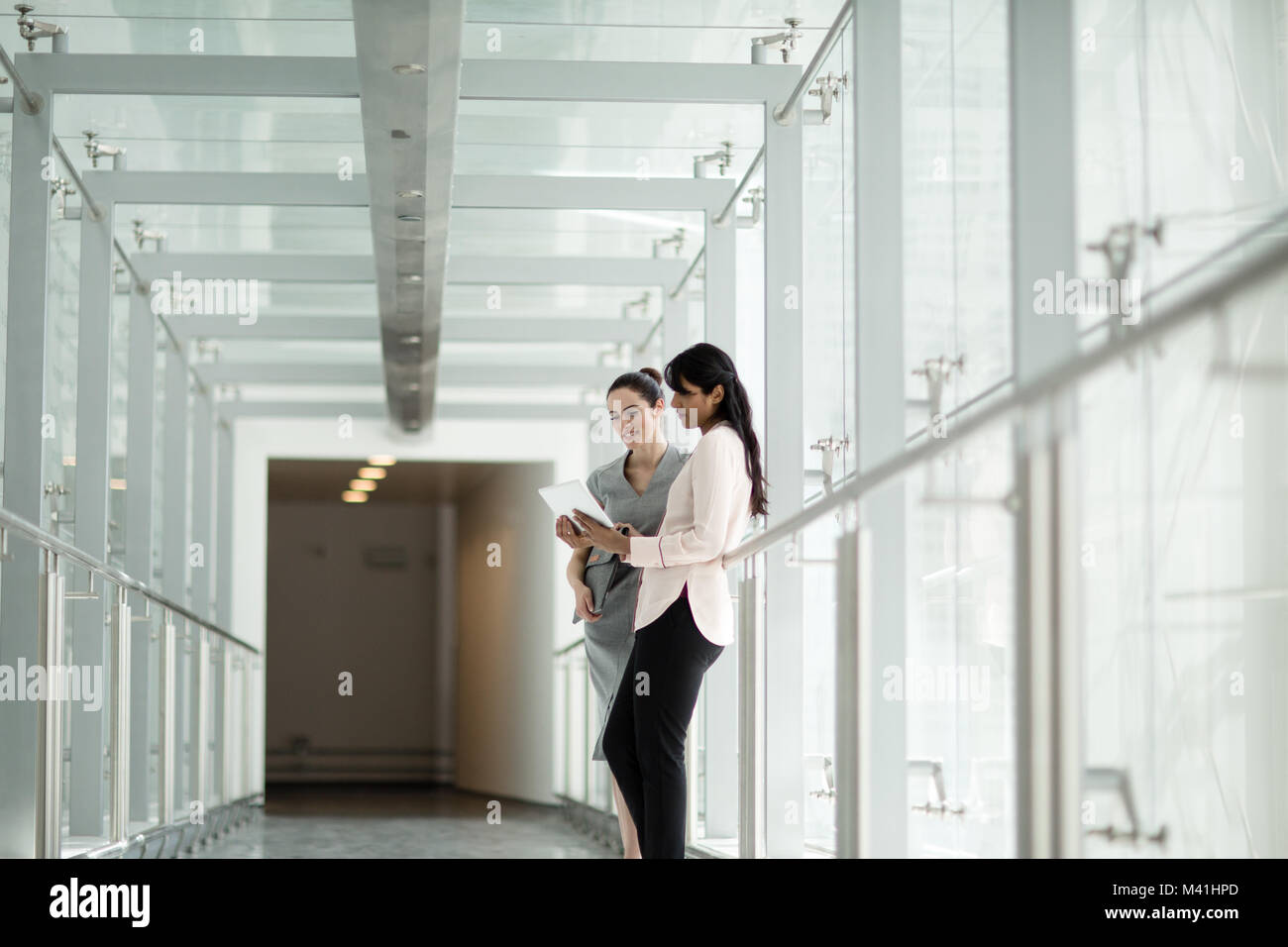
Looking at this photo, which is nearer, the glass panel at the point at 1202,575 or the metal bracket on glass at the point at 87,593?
the glass panel at the point at 1202,575

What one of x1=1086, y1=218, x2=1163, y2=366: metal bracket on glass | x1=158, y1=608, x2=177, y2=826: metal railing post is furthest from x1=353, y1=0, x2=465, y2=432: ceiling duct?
x1=158, y1=608, x2=177, y2=826: metal railing post

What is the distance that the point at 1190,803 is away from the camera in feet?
8.40

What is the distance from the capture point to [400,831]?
7398 mm

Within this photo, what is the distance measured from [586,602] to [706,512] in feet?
1.94

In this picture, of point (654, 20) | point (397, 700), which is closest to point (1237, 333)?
point (654, 20)

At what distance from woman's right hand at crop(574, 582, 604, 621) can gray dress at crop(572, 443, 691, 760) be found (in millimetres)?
15

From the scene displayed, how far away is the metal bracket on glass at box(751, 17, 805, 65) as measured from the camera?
4637mm

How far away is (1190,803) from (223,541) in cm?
814

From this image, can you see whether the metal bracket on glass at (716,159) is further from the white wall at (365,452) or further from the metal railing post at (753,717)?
the white wall at (365,452)

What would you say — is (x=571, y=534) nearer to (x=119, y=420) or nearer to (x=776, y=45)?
(x=776, y=45)

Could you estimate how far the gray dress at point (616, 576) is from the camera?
3.42 m

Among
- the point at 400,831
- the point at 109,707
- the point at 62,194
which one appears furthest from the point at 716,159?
the point at 400,831

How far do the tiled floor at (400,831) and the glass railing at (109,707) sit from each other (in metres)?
0.26

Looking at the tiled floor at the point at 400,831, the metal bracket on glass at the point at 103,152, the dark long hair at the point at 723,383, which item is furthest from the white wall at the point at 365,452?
the dark long hair at the point at 723,383
